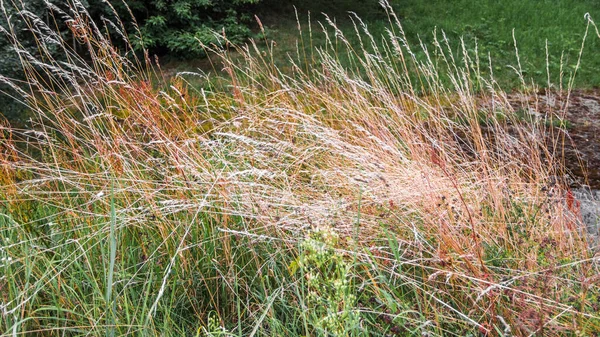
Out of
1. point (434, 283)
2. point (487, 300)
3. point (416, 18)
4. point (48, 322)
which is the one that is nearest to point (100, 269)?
point (48, 322)

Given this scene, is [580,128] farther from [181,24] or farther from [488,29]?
[181,24]

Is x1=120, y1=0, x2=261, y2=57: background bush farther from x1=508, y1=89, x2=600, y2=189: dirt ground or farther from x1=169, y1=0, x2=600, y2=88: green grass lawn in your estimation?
x1=508, y1=89, x2=600, y2=189: dirt ground

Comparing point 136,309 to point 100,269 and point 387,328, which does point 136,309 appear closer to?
point 100,269

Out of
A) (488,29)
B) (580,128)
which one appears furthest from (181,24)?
(580,128)

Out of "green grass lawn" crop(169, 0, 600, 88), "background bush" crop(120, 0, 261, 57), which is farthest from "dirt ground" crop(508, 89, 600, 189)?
"background bush" crop(120, 0, 261, 57)

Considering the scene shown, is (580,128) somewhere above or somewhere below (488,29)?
below

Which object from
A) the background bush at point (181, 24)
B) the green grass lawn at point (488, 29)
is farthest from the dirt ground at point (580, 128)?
the background bush at point (181, 24)

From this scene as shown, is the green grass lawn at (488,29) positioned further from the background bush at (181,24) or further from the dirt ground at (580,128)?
the dirt ground at (580,128)

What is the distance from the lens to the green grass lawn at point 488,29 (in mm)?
8718

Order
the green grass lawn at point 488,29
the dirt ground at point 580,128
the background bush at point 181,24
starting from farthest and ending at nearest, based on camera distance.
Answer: the green grass lawn at point 488,29, the background bush at point 181,24, the dirt ground at point 580,128

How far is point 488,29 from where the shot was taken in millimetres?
10156

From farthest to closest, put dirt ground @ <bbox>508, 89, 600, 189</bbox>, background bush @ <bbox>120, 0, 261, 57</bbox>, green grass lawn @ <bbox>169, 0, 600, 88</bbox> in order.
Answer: green grass lawn @ <bbox>169, 0, 600, 88</bbox>, background bush @ <bbox>120, 0, 261, 57</bbox>, dirt ground @ <bbox>508, 89, 600, 189</bbox>

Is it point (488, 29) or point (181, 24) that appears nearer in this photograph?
point (181, 24)

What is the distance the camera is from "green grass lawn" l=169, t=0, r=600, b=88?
8.72 meters
